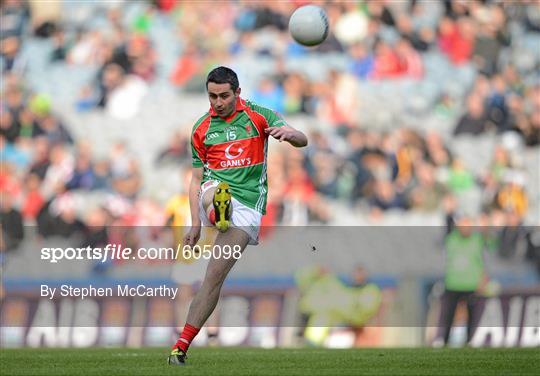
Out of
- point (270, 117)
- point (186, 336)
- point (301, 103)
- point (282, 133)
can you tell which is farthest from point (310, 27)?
point (301, 103)

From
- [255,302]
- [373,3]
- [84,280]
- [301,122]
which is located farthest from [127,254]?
[373,3]

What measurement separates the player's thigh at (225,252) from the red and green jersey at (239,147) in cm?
27

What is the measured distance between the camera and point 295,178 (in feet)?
61.6

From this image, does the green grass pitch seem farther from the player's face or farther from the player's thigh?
the player's face

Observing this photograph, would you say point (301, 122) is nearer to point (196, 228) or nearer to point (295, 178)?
point (295, 178)

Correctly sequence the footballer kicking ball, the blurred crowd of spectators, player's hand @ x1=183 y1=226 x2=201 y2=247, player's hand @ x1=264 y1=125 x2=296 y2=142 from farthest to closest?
the blurred crowd of spectators, the footballer kicking ball, player's hand @ x1=183 y1=226 x2=201 y2=247, player's hand @ x1=264 y1=125 x2=296 y2=142

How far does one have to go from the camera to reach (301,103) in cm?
2086

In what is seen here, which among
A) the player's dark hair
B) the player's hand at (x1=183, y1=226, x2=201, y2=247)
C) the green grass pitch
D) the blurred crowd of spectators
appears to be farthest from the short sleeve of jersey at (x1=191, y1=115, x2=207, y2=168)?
the blurred crowd of spectators

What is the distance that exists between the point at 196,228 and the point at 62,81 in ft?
46.4

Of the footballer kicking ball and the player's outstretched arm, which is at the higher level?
the footballer kicking ball

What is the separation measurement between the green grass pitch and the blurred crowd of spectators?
7.54 m

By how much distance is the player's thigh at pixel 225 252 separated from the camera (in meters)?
8.20

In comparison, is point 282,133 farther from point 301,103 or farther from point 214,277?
point 301,103

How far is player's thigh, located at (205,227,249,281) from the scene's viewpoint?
323 inches
